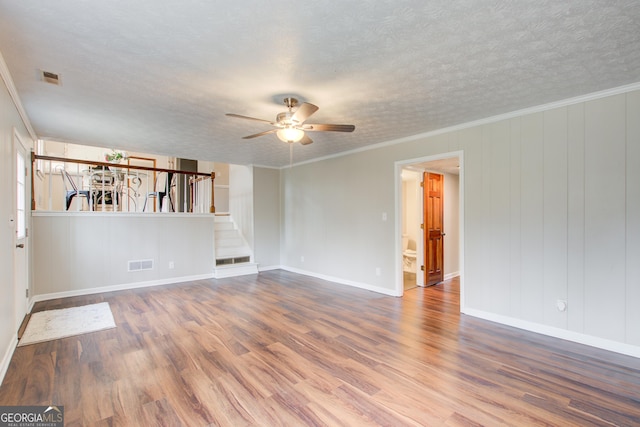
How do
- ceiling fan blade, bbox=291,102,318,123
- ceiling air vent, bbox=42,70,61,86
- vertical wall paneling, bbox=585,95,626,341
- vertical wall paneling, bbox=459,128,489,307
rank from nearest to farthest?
ceiling air vent, bbox=42,70,61,86, ceiling fan blade, bbox=291,102,318,123, vertical wall paneling, bbox=585,95,626,341, vertical wall paneling, bbox=459,128,489,307

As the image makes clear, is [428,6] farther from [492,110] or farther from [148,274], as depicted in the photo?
[148,274]

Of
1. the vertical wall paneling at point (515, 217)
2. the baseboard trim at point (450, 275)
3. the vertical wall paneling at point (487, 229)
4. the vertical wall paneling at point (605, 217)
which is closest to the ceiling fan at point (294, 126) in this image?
the vertical wall paneling at point (487, 229)

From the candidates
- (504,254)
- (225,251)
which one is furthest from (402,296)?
(225,251)

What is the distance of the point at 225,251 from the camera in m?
6.56

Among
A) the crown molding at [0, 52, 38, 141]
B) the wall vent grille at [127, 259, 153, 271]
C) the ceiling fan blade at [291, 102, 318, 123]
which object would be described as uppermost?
the crown molding at [0, 52, 38, 141]

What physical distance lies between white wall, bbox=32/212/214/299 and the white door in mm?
577

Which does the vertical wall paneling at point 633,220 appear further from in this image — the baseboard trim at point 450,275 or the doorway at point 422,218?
the baseboard trim at point 450,275

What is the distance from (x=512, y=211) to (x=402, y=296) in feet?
6.73

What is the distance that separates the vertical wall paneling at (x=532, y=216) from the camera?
327cm

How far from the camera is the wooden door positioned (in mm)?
5434

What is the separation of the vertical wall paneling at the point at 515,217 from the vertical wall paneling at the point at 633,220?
87cm

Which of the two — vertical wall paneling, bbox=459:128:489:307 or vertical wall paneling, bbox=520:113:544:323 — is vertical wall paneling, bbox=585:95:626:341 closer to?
vertical wall paneling, bbox=520:113:544:323

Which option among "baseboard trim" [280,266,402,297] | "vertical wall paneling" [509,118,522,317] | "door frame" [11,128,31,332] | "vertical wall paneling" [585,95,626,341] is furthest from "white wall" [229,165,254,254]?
"vertical wall paneling" [585,95,626,341]

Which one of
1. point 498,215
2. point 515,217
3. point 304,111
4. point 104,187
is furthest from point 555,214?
point 104,187
